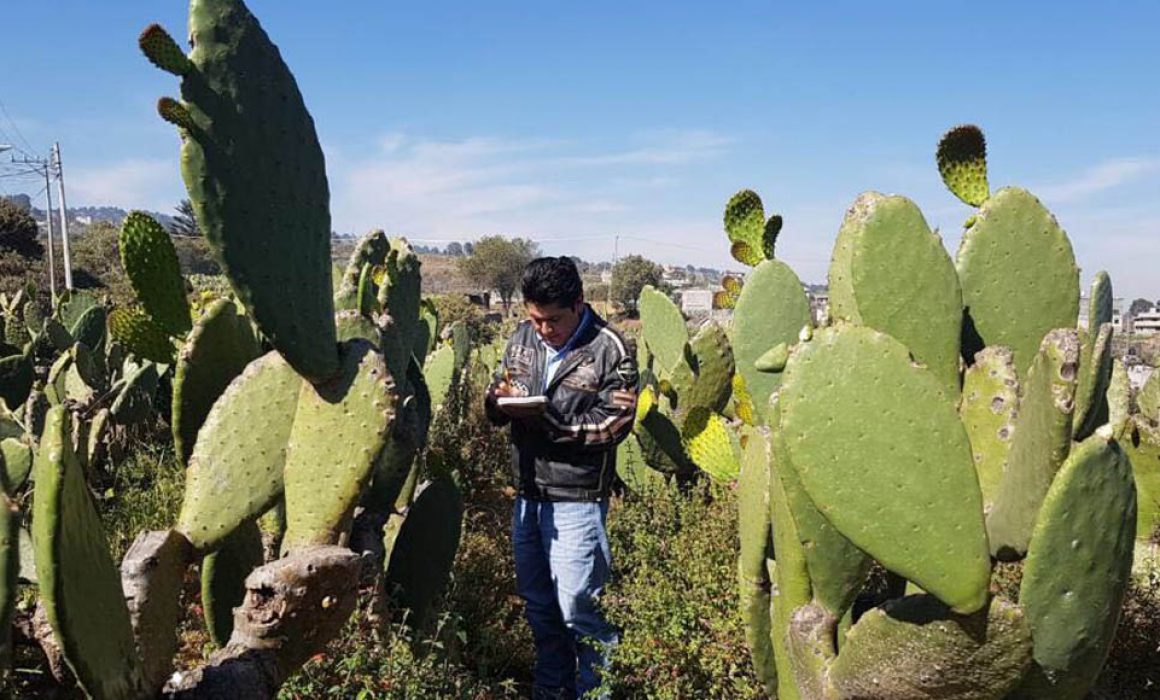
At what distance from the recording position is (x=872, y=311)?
64.1 inches

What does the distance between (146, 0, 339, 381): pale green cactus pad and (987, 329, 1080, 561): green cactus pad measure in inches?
46.2

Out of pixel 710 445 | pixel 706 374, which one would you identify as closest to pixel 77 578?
pixel 710 445

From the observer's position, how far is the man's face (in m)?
2.49

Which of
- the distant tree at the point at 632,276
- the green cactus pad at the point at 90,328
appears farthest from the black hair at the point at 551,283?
the distant tree at the point at 632,276

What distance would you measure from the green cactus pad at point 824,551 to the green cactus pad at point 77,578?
3.39 ft

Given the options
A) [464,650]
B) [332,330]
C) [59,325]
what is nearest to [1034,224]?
[332,330]

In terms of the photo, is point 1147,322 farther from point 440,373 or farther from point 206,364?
point 206,364

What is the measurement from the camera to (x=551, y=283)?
8.03ft

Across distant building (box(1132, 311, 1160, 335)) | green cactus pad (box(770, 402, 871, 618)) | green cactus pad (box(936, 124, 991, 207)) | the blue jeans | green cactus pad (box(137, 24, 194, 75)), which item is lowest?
distant building (box(1132, 311, 1160, 335))

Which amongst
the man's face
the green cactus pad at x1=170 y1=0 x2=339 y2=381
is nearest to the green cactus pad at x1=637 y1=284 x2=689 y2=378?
the man's face

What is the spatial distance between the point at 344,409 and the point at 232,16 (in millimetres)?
690

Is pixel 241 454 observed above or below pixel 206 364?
below

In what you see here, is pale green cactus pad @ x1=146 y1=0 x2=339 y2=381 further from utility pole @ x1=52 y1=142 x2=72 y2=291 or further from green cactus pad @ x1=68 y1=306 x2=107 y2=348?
utility pole @ x1=52 y1=142 x2=72 y2=291

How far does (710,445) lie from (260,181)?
2.38 m
